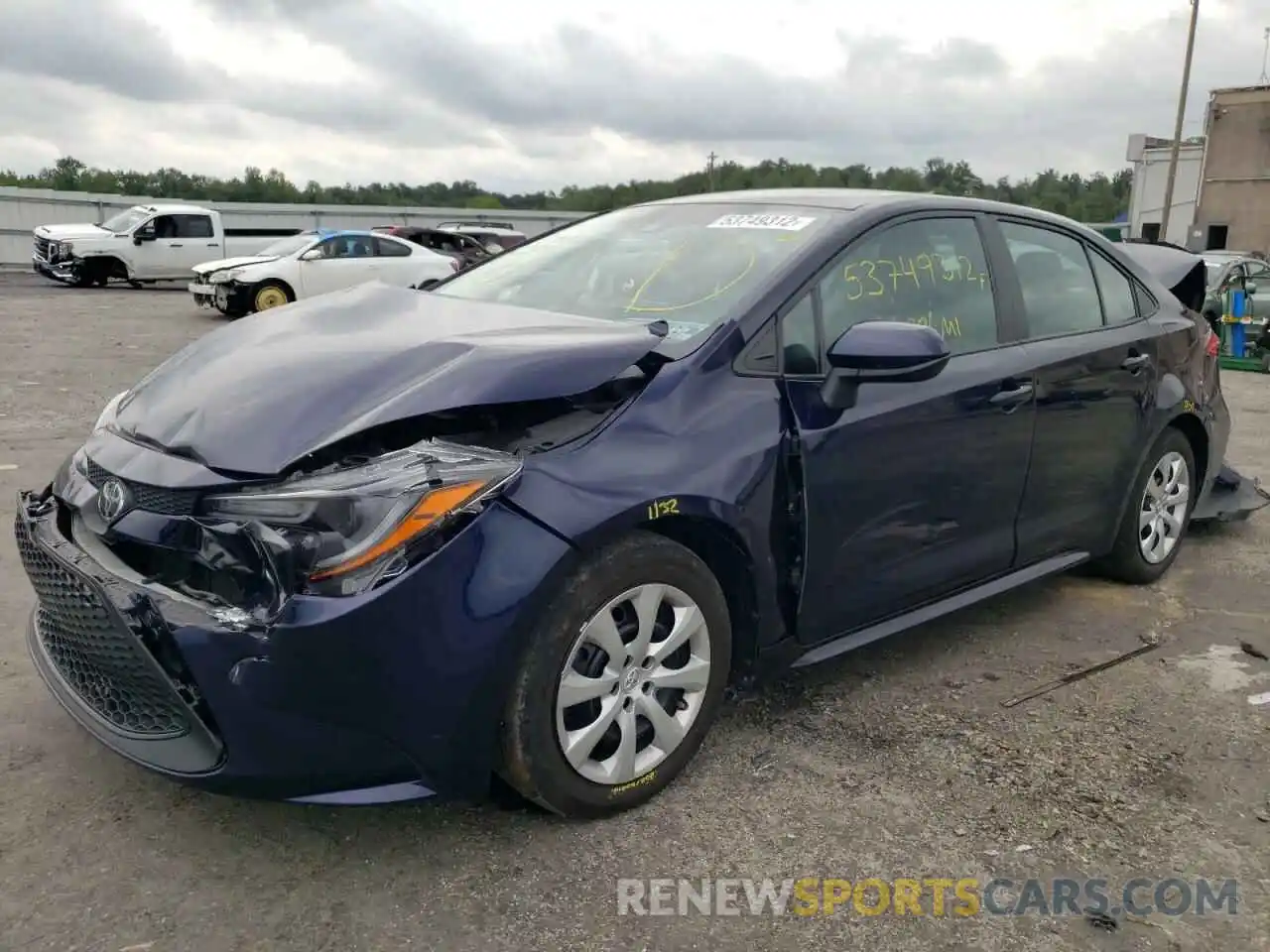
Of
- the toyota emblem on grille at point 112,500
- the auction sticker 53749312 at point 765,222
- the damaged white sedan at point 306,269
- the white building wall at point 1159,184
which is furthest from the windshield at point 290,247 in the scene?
the white building wall at point 1159,184

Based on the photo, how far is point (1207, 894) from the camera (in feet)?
8.18

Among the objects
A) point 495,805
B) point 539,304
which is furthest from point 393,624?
point 539,304

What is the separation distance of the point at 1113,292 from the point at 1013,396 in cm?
109

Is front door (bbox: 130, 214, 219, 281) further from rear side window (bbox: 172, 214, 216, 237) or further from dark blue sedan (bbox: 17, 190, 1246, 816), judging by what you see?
dark blue sedan (bbox: 17, 190, 1246, 816)

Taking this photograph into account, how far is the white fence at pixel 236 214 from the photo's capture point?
2853 centimetres

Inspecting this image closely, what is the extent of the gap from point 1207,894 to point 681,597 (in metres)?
1.41

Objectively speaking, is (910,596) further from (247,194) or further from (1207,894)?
(247,194)

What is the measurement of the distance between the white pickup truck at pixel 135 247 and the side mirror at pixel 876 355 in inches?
811

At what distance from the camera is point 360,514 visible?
2.24m

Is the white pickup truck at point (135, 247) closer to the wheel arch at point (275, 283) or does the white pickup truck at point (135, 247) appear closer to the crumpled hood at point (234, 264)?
the crumpled hood at point (234, 264)

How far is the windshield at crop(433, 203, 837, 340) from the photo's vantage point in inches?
123

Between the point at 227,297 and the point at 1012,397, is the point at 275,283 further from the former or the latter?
the point at 1012,397

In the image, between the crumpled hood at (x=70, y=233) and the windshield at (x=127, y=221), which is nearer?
the crumpled hood at (x=70, y=233)

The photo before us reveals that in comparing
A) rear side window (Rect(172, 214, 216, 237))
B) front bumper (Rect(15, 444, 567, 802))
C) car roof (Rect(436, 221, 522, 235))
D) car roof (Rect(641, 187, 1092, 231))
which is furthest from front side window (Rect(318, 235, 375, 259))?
front bumper (Rect(15, 444, 567, 802))
